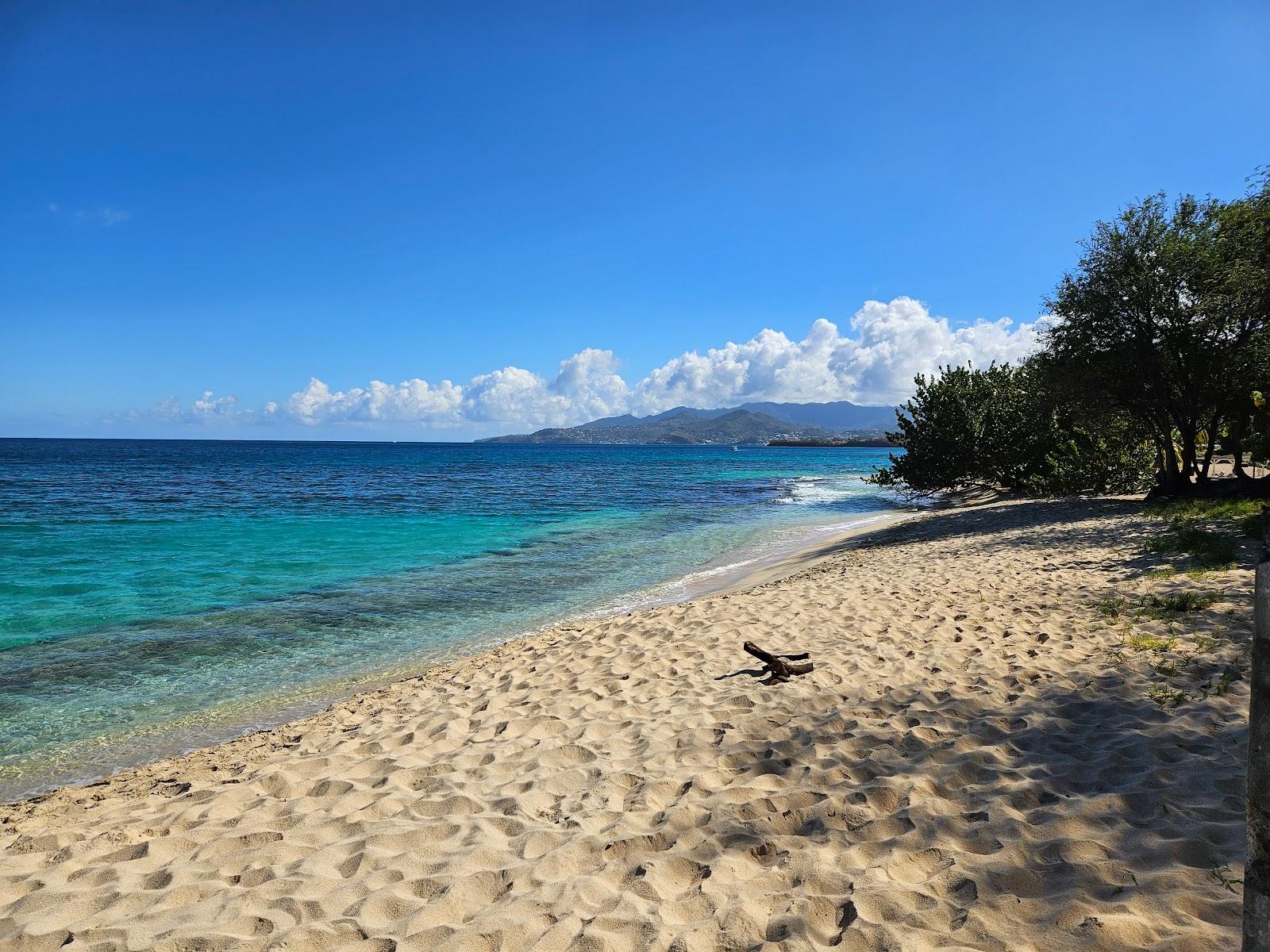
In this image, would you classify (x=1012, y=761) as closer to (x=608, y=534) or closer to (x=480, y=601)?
(x=480, y=601)

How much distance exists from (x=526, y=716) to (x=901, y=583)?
301 inches

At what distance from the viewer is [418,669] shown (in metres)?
9.98

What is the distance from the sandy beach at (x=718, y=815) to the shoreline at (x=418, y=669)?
33 centimetres

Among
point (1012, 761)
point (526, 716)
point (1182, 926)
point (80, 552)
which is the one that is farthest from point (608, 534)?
point (1182, 926)

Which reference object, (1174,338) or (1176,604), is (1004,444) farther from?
(1176,604)

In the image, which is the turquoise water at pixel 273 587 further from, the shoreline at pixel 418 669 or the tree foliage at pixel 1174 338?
the tree foliage at pixel 1174 338

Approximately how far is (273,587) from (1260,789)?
57.1 feet

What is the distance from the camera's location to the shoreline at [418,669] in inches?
268

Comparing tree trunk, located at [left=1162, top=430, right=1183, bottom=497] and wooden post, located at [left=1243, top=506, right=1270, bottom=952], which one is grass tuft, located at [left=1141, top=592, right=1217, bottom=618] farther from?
tree trunk, located at [left=1162, top=430, right=1183, bottom=497]

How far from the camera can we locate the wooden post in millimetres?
1490

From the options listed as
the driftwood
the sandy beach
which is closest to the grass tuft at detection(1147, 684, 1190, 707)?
the sandy beach

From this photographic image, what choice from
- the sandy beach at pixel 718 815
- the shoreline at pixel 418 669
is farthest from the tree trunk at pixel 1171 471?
the sandy beach at pixel 718 815

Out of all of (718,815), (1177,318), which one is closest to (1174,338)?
(1177,318)

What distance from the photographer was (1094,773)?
14.4 ft
